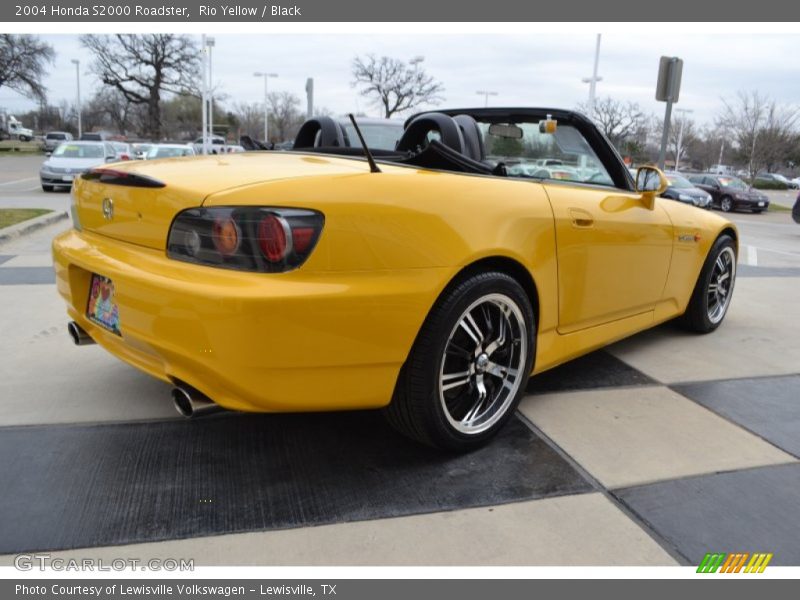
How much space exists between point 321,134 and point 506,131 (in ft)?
Answer: 3.47

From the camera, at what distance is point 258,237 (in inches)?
79.0

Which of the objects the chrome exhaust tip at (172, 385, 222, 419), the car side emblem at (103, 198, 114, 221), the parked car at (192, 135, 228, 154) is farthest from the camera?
the parked car at (192, 135, 228, 154)

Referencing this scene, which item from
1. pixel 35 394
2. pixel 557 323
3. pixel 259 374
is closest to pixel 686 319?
pixel 557 323

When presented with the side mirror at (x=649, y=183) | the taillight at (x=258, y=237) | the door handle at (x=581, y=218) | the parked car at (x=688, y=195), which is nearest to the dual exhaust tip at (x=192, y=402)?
the taillight at (x=258, y=237)

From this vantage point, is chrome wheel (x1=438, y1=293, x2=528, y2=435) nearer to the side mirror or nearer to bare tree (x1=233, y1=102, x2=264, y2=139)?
the side mirror

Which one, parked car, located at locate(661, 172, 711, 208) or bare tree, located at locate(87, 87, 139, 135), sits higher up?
bare tree, located at locate(87, 87, 139, 135)

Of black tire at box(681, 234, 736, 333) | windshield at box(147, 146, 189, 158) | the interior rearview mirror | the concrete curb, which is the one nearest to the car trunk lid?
the interior rearview mirror

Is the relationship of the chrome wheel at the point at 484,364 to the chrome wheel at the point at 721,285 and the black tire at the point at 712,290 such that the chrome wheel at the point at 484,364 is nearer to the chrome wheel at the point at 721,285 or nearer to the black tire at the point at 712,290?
the black tire at the point at 712,290

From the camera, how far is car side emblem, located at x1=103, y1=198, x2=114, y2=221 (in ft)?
8.06

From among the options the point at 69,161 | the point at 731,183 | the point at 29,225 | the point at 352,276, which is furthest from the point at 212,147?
the point at 352,276

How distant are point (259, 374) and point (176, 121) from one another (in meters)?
70.3

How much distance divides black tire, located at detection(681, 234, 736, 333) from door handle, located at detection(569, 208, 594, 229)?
1.75 meters

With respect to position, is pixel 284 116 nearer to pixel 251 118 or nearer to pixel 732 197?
pixel 251 118
